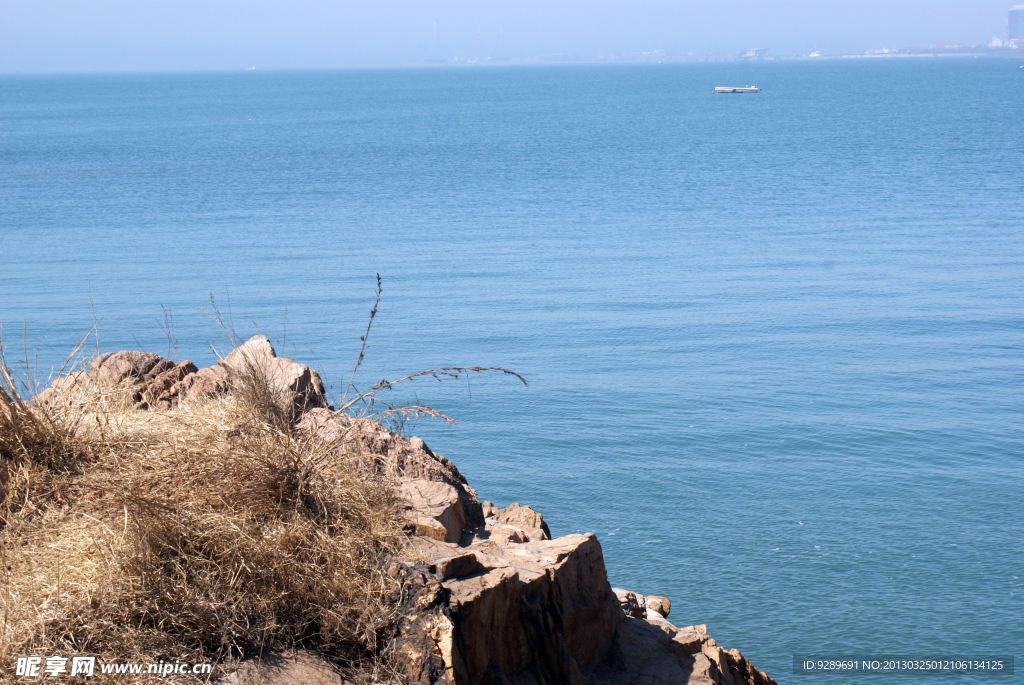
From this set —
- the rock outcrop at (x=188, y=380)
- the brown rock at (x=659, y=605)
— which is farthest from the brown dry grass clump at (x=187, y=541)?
the brown rock at (x=659, y=605)

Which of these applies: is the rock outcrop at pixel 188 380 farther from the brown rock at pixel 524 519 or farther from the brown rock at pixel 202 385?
the brown rock at pixel 524 519

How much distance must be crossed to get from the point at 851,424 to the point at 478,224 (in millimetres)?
20790

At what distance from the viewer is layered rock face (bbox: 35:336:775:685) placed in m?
4.42

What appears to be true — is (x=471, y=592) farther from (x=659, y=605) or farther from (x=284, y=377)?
(x=659, y=605)

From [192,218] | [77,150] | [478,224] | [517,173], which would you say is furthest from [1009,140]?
[77,150]

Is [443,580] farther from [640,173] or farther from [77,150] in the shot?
[77,150]

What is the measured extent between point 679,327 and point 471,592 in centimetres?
1761

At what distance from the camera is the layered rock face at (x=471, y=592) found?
14.5ft

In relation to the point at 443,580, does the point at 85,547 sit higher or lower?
higher

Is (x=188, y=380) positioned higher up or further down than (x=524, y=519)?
higher up

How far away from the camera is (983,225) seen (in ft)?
113

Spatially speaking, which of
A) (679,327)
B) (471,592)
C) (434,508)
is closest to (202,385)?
(434,508)

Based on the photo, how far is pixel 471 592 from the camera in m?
4.71

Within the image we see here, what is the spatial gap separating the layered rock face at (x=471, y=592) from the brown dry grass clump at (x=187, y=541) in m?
0.18
